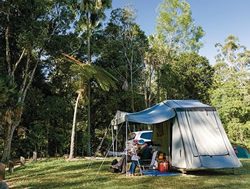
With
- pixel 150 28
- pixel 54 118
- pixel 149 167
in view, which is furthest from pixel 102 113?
pixel 149 167

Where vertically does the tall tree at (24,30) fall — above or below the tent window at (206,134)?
above

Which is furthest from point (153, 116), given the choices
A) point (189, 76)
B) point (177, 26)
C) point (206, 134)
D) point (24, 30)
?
point (177, 26)

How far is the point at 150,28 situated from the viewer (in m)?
26.2

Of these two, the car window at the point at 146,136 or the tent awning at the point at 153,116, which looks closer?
the tent awning at the point at 153,116

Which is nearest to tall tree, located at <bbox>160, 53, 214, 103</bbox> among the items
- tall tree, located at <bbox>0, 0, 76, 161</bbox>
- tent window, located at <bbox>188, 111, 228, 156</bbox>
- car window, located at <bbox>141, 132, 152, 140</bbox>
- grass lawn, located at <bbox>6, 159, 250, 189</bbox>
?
car window, located at <bbox>141, 132, 152, 140</bbox>

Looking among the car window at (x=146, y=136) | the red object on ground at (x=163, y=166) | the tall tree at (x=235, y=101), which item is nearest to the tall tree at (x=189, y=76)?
the tall tree at (x=235, y=101)

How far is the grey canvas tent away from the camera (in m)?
9.40

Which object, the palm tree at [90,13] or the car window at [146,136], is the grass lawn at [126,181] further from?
the palm tree at [90,13]

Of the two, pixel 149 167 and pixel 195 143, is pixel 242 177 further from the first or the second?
pixel 149 167

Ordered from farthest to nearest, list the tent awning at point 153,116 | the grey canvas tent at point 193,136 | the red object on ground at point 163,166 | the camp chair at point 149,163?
the camp chair at point 149,163 < the red object on ground at point 163,166 < the tent awning at point 153,116 < the grey canvas tent at point 193,136

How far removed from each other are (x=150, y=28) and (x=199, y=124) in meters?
17.5

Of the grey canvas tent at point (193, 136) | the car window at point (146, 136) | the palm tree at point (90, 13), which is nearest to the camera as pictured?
the grey canvas tent at point (193, 136)

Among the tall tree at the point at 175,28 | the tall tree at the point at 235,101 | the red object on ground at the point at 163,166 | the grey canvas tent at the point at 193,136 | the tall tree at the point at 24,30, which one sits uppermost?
the tall tree at the point at 175,28

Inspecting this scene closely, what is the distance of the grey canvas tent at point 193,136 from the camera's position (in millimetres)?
9398
